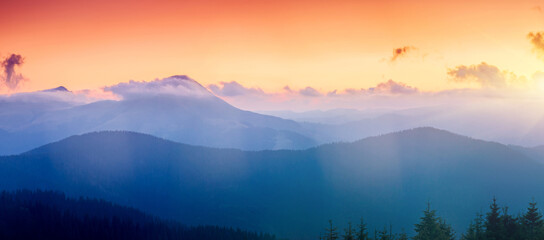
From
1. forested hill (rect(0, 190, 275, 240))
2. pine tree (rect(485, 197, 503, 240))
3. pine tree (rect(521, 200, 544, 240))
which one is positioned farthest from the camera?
forested hill (rect(0, 190, 275, 240))

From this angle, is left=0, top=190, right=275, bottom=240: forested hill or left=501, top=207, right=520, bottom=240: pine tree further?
left=0, top=190, right=275, bottom=240: forested hill

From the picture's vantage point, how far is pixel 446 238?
202 ft

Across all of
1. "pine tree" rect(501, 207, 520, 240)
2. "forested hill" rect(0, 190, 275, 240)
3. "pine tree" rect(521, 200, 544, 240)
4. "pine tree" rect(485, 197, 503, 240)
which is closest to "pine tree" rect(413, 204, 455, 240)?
"pine tree" rect(485, 197, 503, 240)

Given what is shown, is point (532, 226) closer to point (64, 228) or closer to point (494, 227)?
point (494, 227)

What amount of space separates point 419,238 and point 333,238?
1507 cm

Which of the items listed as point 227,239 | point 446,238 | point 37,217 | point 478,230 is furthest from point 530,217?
point 37,217

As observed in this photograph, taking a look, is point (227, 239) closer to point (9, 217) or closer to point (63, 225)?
point (63, 225)

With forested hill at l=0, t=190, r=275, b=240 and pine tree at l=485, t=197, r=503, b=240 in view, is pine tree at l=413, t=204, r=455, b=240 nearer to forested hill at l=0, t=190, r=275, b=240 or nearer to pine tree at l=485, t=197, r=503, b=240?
pine tree at l=485, t=197, r=503, b=240

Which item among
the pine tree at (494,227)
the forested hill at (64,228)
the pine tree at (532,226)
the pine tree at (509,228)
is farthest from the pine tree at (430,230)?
the forested hill at (64,228)

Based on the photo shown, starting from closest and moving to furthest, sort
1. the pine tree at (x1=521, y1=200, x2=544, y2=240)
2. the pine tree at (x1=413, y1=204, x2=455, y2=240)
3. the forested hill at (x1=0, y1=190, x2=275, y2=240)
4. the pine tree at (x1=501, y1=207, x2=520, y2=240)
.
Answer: the pine tree at (x1=521, y1=200, x2=544, y2=240)
the pine tree at (x1=413, y1=204, x2=455, y2=240)
the pine tree at (x1=501, y1=207, x2=520, y2=240)
the forested hill at (x1=0, y1=190, x2=275, y2=240)

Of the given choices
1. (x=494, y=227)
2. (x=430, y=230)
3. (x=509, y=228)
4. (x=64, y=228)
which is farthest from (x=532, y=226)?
(x=64, y=228)

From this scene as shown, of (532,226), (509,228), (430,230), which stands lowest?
(430,230)

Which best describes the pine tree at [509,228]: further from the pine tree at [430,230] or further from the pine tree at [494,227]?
the pine tree at [430,230]

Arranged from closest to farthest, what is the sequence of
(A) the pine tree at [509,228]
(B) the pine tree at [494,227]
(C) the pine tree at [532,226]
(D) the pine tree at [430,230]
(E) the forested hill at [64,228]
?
(C) the pine tree at [532,226] → (D) the pine tree at [430,230] → (A) the pine tree at [509,228] → (B) the pine tree at [494,227] → (E) the forested hill at [64,228]
